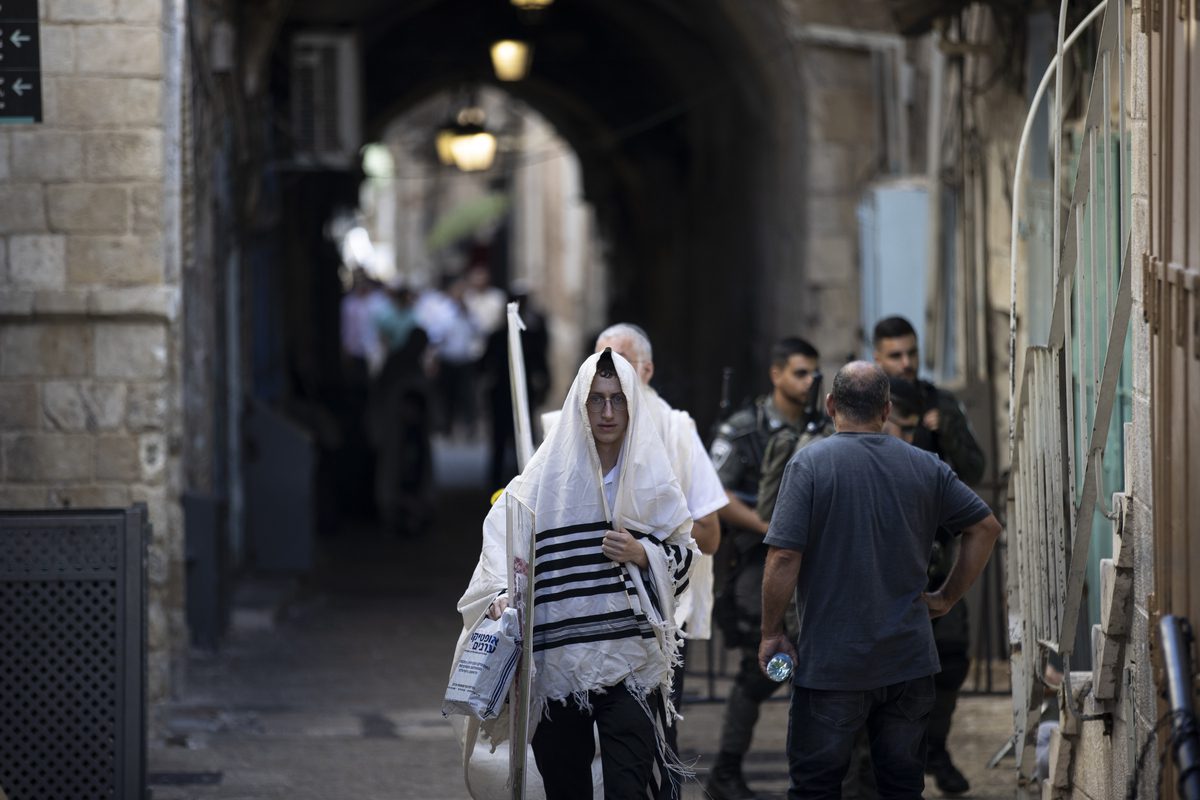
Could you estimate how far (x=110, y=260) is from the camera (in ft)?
24.3

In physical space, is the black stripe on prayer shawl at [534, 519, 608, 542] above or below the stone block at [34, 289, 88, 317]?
below

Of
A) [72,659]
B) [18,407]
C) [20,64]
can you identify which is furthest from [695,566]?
[18,407]

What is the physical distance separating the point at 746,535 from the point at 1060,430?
4.63 ft

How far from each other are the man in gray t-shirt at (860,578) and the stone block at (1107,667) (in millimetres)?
366

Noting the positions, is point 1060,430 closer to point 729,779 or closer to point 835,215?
point 729,779

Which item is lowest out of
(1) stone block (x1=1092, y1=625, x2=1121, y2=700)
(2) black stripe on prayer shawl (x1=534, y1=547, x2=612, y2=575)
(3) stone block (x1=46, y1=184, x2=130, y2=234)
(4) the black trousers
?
(4) the black trousers

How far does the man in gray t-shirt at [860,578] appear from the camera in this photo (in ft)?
15.3

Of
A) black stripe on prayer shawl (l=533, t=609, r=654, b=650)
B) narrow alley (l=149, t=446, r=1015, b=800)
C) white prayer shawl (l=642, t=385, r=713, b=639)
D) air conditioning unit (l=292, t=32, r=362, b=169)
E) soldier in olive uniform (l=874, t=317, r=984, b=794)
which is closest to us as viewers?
black stripe on prayer shawl (l=533, t=609, r=654, b=650)

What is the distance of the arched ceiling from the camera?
1247 centimetres

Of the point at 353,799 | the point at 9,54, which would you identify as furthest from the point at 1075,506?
the point at 9,54

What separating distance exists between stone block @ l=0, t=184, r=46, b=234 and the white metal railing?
13.2 ft

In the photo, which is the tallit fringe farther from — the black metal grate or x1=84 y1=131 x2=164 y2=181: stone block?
x1=84 y1=131 x2=164 y2=181: stone block

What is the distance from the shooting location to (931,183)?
8.98 m

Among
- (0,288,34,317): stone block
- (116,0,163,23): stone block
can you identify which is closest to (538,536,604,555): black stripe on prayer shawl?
(0,288,34,317): stone block
